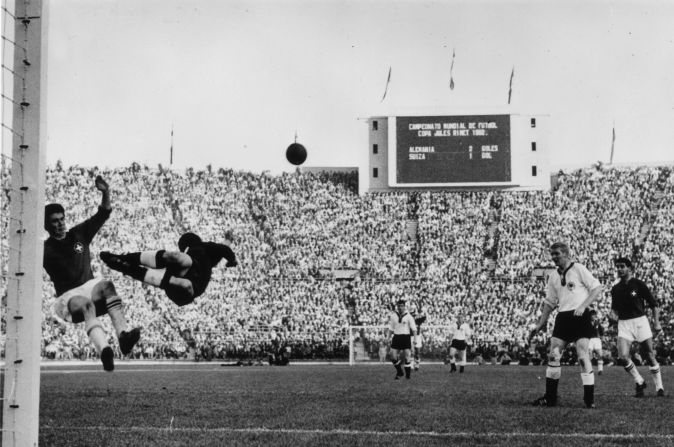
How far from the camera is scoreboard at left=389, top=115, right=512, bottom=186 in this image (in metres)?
40.0

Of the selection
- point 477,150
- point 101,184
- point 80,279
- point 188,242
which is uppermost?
point 477,150

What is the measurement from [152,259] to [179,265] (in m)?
0.32

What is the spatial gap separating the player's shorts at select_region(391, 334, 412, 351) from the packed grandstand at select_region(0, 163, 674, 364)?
32.8ft

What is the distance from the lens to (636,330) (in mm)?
13312

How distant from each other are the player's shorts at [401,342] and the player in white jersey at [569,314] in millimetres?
8185

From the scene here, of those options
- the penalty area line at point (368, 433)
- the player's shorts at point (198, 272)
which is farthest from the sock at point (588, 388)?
the player's shorts at point (198, 272)

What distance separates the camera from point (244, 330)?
31.1 meters

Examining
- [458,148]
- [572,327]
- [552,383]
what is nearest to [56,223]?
[552,383]

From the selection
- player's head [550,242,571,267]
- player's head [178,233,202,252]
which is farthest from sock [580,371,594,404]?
player's head [178,233,202,252]

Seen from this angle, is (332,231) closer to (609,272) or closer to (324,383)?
(609,272)

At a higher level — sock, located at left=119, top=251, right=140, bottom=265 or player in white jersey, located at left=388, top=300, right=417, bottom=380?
sock, located at left=119, top=251, right=140, bottom=265

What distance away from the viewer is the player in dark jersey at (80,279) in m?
8.88

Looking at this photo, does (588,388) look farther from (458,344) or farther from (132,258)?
(458,344)

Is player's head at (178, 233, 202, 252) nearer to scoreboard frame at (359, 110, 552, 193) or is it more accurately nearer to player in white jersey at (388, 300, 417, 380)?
player in white jersey at (388, 300, 417, 380)
